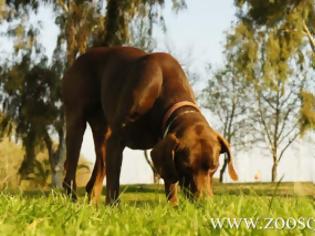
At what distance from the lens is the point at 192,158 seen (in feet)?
19.2

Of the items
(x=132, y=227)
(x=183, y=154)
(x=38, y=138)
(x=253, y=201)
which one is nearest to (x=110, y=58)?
(x=183, y=154)

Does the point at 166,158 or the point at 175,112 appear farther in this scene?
the point at 175,112

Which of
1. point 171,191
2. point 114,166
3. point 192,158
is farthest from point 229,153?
point 114,166

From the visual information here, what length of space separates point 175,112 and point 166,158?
95 cm

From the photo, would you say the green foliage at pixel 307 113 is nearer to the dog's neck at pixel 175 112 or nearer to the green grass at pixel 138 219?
the dog's neck at pixel 175 112

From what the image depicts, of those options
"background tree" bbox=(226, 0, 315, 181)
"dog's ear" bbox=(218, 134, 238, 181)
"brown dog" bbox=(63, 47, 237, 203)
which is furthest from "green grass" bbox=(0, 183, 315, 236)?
"background tree" bbox=(226, 0, 315, 181)

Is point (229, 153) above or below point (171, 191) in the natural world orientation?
above

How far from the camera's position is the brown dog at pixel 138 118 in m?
5.96

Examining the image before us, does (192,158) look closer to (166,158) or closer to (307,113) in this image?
(166,158)

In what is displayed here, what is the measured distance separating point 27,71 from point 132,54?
27.1m

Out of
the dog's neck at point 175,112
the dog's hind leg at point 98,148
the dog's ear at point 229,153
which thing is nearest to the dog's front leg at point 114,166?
the dog's neck at point 175,112

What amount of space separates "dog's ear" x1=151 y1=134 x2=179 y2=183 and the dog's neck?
559 mm

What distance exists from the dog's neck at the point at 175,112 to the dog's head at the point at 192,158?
51 cm

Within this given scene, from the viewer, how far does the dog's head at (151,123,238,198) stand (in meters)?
5.85
